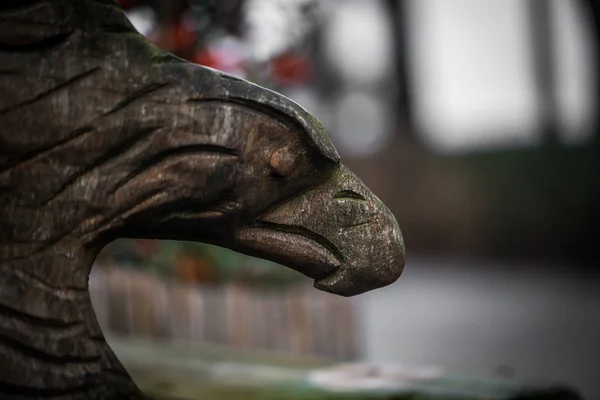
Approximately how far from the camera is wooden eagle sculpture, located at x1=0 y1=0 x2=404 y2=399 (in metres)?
1.10

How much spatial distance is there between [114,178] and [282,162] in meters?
0.26

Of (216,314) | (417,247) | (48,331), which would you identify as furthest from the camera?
(417,247)

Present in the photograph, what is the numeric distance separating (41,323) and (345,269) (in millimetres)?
471

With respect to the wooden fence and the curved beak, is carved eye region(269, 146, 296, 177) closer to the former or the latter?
the curved beak

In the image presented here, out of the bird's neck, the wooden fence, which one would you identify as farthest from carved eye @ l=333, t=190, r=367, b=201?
the wooden fence

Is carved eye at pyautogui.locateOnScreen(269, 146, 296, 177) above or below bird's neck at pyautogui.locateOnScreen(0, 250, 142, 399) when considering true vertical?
above

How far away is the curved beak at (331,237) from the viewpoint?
119 cm

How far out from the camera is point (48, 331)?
3.63 feet

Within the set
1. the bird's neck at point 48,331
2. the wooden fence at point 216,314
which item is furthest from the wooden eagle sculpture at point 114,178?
the wooden fence at point 216,314

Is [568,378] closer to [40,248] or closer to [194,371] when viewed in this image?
[194,371]

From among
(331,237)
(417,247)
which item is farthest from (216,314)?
(417,247)

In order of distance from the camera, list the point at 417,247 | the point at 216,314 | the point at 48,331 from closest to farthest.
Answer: the point at 48,331, the point at 216,314, the point at 417,247

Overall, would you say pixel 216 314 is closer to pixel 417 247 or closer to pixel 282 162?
pixel 282 162

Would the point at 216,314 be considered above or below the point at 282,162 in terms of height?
above
